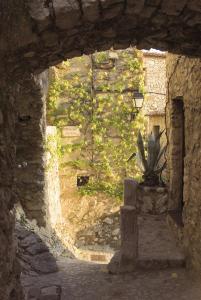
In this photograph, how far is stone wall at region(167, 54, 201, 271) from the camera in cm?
400

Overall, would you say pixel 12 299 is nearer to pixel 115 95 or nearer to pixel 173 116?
pixel 173 116

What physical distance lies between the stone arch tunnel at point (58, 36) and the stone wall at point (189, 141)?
3.72ft

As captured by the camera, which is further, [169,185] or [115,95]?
[115,95]

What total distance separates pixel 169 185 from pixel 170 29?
374 cm

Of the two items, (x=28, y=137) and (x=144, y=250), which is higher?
(x=28, y=137)

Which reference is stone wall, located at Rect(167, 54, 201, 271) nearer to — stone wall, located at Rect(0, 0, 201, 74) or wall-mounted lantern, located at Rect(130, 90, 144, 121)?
stone wall, located at Rect(0, 0, 201, 74)

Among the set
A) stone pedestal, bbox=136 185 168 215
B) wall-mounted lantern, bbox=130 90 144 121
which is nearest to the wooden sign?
wall-mounted lantern, bbox=130 90 144 121

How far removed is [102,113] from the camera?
8977 millimetres

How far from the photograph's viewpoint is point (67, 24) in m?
2.29

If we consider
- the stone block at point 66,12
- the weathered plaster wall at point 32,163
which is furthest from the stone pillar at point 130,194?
the stone block at point 66,12

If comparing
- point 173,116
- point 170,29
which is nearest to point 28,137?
point 173,116

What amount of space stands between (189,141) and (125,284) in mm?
1847

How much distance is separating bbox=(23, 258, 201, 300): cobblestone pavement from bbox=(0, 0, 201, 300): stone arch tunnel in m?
1.40

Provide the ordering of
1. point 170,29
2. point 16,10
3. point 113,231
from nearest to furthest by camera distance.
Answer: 1. point 16,10
2. point 170,29
3. point 113,231
